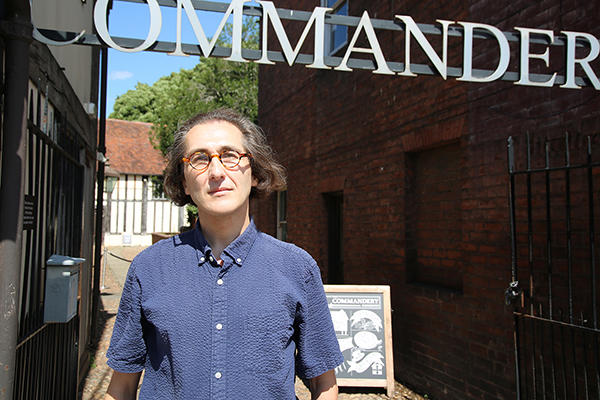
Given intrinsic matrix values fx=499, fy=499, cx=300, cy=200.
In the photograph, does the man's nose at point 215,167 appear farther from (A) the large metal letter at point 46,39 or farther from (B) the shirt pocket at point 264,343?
(A) the large metal letter at point 46,39

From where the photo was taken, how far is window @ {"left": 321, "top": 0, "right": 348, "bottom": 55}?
24.4 feet

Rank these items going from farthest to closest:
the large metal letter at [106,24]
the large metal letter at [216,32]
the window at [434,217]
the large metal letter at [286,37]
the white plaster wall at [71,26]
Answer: the window at [434,217], the white plaster wall at [71,26], the large metal letter at [286,37], the large metal letter at [216,32], the large metal letter at [106,24]

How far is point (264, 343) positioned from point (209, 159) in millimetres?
613

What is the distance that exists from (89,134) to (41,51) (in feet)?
11.1

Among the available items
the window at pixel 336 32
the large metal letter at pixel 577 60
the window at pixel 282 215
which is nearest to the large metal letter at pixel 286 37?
the large metal letter at pixel 577 60

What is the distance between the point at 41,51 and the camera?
327cm

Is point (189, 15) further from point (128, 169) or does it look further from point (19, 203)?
point (128, 169)

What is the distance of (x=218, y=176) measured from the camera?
1596 millimetres

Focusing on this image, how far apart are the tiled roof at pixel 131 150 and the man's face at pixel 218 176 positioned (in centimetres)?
2887

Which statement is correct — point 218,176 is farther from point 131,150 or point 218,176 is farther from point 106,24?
point 131,150

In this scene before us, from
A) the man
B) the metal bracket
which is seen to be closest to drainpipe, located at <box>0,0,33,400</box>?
the man

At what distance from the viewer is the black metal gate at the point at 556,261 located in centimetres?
339

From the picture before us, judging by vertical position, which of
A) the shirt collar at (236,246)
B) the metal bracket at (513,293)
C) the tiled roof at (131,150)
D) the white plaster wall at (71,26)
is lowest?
the metal bracket at (513,293)

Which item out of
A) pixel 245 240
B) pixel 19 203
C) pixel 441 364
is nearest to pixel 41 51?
pixel 19 203
